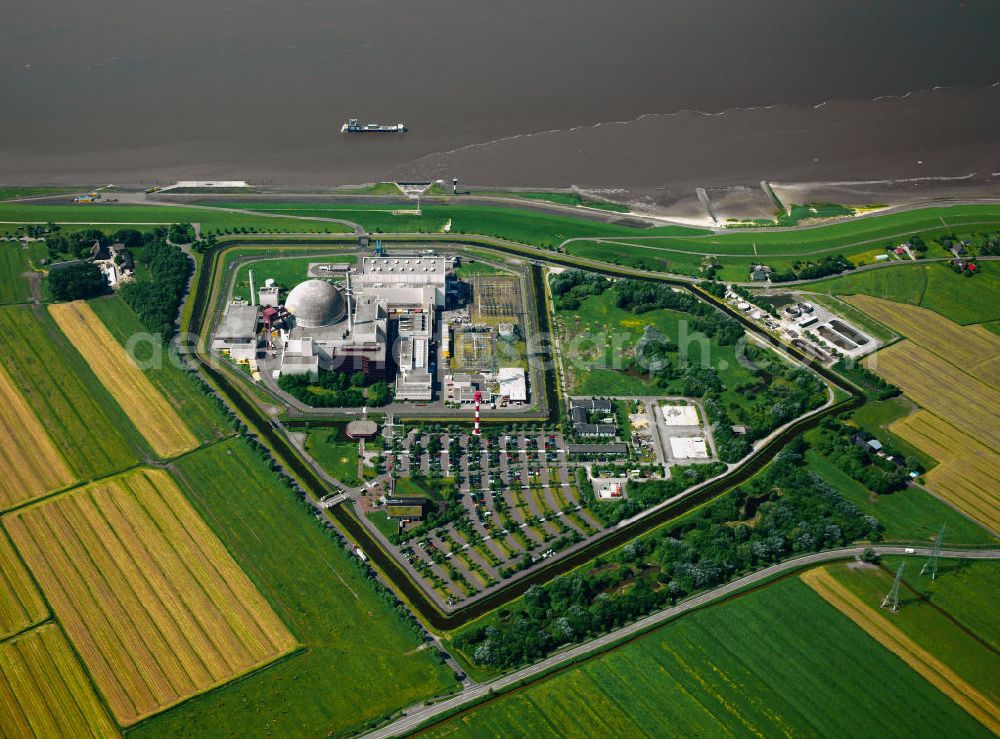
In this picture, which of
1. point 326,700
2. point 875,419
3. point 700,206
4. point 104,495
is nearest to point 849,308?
point 875,419

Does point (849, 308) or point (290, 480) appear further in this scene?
point (849, 308)

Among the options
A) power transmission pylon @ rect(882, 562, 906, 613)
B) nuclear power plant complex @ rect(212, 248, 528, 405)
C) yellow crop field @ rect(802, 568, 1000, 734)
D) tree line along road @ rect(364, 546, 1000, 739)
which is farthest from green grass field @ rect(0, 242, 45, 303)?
power transmission pylon @ rect(882, 562, 906, 613)

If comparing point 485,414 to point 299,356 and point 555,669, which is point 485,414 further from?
point 555,669

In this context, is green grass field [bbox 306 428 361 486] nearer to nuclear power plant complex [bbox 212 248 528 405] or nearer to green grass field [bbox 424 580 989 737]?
nuclear power plant complex [bbox 212 248 528 405]

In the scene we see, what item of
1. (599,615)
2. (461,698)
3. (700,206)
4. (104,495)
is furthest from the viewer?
(700,206)

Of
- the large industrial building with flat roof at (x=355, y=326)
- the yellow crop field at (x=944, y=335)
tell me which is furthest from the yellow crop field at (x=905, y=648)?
the large industrial building with flat roof at (x=355, y=326)
